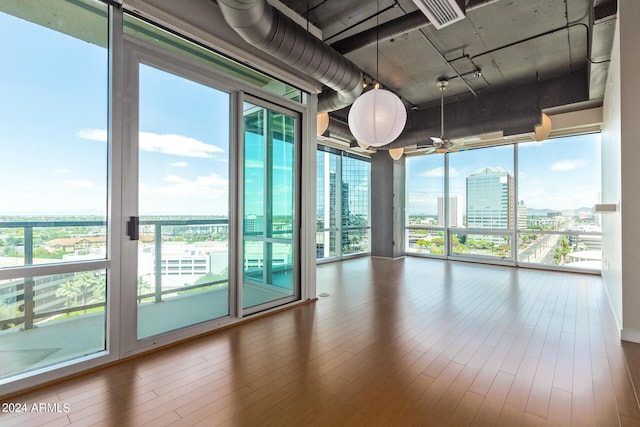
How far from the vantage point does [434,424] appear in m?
1.76

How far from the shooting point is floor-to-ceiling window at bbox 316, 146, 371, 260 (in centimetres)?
743

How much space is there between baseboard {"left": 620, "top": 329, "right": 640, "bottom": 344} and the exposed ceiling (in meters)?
3.15

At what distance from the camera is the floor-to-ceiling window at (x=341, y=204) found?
24.4 ft

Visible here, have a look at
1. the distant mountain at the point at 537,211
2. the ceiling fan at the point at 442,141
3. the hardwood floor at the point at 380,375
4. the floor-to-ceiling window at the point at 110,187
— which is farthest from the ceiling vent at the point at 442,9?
the distant mountain at the point at 537,211

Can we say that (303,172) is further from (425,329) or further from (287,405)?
(287,405)

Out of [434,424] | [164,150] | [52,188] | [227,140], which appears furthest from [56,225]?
[434,424]

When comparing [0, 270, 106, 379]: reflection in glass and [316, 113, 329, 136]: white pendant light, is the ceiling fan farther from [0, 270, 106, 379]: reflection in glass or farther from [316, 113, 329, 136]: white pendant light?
[0, 270, 106, 379]: reflection in glass

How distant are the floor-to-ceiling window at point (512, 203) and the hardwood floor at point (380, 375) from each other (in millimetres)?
2992

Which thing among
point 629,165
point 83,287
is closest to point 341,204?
point 629,165

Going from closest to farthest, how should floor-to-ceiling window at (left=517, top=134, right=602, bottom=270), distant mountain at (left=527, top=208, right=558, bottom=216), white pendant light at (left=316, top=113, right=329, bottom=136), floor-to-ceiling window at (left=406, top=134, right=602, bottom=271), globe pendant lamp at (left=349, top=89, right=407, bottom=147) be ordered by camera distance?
globe pendant lamp at (left=349, top=89, right=407, bottom=147), white pendant light at (left=316, top=113, right=329, bottom=136), floor-to-ceiling window at (left=517, top=134, right=602, bottom=270), floor-to-ceiling window at (left=406, top=134, right=602, bottom=271), distant mountain at (left=527, top=208, right=558, bottom=216)

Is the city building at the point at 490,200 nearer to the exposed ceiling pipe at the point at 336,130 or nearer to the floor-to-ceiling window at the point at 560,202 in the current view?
the floor-to-ceiling window at the point at 560,202

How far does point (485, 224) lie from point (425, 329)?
5.12m

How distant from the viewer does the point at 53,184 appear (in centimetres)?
234

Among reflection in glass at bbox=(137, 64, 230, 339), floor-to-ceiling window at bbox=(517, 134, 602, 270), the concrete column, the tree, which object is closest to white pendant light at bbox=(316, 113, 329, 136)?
reflection in glass at bbox=(137, 64, 230, 339)
